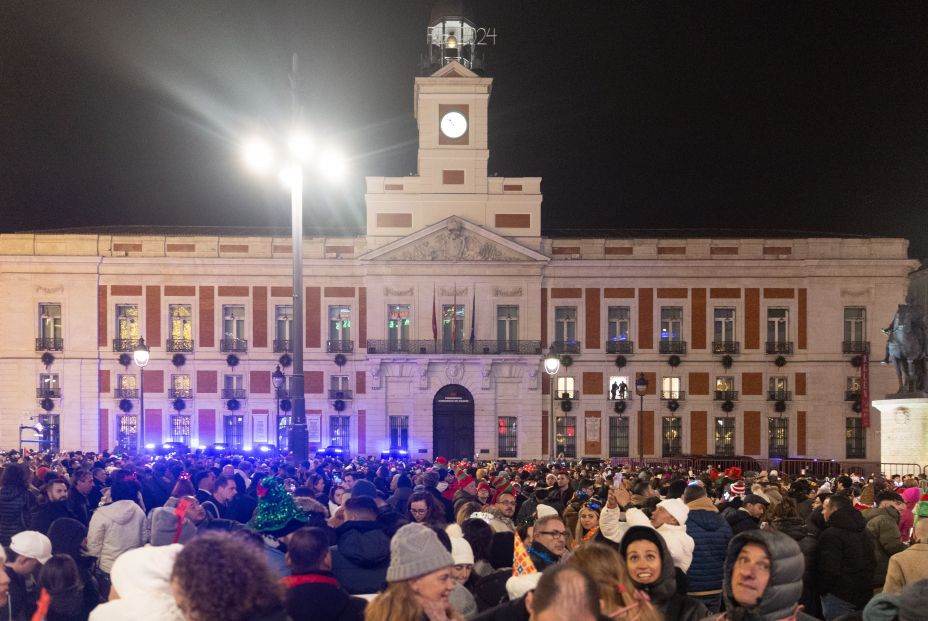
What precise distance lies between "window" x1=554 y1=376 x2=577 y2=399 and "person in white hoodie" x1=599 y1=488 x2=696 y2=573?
37.0 meters

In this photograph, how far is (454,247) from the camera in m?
44.5

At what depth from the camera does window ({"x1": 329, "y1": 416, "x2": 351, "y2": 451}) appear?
4441 centimetres

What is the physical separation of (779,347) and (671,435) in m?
6.17

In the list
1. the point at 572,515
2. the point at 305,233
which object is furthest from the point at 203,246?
the point at 572,515

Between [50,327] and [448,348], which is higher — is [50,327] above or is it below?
above

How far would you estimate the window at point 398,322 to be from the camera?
44688mm

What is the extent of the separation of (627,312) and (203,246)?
19003mm

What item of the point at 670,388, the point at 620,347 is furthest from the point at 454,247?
the point at 670,388

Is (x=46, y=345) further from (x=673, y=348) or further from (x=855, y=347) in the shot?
(x=855, y=347)

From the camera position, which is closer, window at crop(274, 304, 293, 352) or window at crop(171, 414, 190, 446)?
window at crop(171, 414, 190, 446)

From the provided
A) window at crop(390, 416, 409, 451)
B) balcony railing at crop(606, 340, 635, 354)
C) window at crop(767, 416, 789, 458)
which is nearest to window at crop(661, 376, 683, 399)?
balcony railing at crop(606, 340, 635, 354)

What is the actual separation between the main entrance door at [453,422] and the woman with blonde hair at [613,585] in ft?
130

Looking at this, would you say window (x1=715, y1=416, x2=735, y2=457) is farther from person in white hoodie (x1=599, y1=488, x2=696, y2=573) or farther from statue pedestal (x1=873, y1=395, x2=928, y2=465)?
person in white hoodie (x1=599, y1=488, x2=696, y2=573)

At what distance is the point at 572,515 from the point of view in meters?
9.82
